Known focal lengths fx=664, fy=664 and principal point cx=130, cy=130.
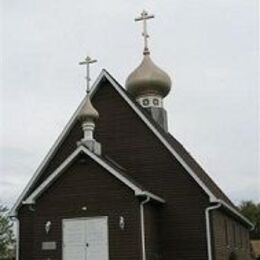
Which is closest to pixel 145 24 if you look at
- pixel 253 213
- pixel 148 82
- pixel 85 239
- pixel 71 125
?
pixel 148 82

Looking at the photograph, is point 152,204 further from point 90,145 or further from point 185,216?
point 90,145

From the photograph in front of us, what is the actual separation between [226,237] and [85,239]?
7.21m

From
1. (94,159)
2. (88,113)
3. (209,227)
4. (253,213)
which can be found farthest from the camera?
(253,213)

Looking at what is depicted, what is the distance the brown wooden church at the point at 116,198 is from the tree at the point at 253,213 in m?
52.1

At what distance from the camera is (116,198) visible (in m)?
22.2

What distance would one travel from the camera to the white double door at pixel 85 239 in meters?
22.2

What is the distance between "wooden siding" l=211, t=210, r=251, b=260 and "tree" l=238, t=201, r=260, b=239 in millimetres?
44601

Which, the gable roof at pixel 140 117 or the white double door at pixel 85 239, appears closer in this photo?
the white double door at pixel 85 239

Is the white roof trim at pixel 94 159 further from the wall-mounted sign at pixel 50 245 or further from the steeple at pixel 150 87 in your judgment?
the steeple at pixel 150 87

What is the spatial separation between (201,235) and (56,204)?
5.34m

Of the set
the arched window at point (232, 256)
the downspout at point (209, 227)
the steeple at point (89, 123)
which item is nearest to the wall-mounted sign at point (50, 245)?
the steeple at point (89, 123)

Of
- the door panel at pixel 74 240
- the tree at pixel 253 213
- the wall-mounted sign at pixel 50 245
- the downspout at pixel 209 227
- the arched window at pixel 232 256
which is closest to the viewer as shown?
the door panel at pixel 74 240

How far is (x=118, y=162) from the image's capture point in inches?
1008

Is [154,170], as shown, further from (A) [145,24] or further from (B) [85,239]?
(A) [145,24]
